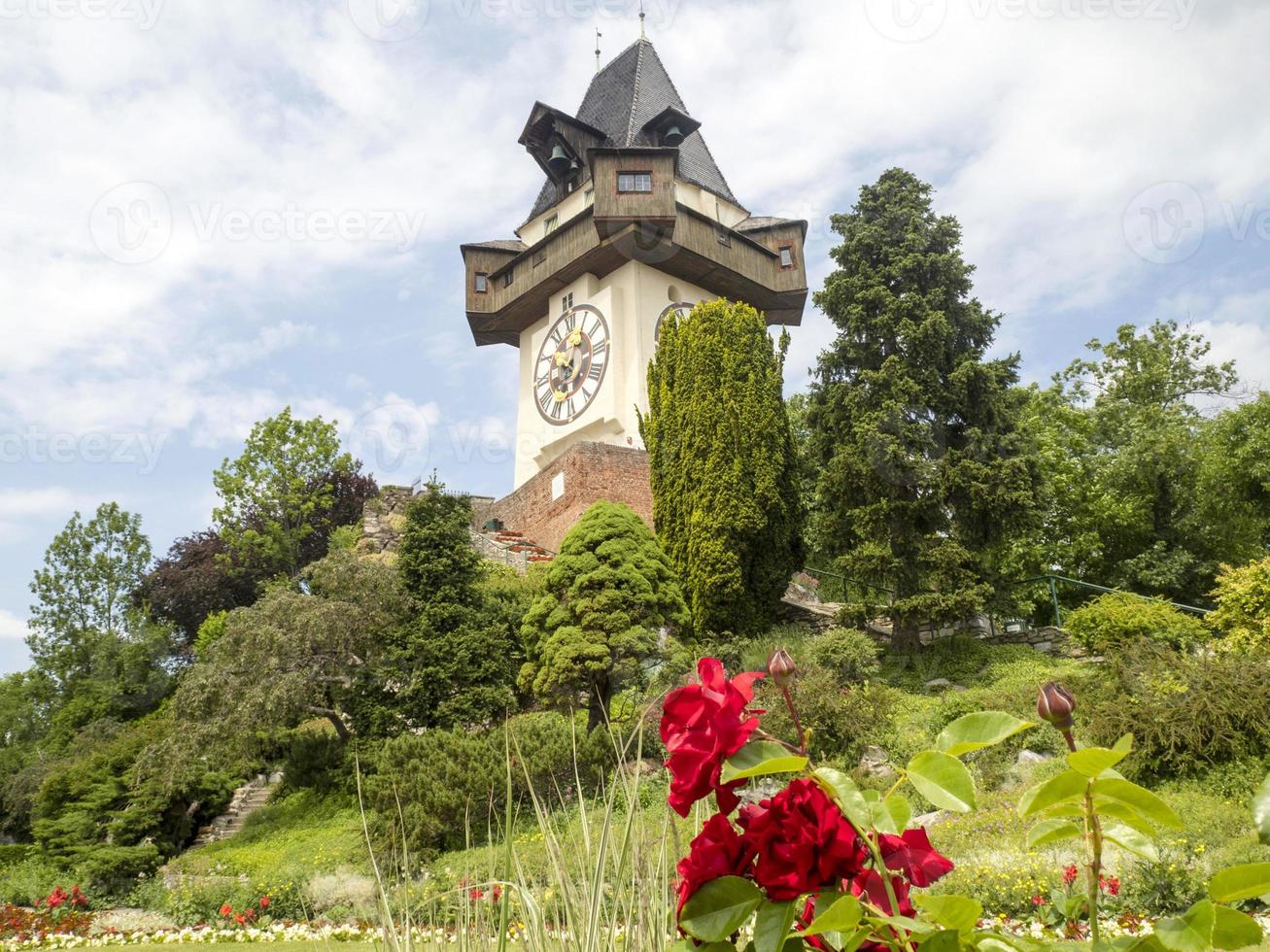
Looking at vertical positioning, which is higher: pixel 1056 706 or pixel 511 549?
pixel 511 549

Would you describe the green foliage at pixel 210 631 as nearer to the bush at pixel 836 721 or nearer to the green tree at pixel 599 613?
the green tree at pixel 599 613

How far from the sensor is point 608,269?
2847cm

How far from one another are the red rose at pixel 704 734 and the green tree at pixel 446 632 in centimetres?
1374

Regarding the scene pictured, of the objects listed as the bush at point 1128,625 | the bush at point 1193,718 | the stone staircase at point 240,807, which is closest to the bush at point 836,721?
the bush at point 1193,718

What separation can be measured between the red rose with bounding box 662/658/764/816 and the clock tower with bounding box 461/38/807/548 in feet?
72.3

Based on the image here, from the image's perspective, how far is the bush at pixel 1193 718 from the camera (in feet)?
28.2

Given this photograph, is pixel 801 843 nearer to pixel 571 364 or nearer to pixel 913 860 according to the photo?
pixel 913 860

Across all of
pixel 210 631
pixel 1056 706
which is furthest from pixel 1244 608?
pixel 210 631

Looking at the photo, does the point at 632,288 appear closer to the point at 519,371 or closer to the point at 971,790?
the point at 519,371

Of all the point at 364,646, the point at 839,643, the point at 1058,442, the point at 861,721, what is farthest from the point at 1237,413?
the point at 364,646

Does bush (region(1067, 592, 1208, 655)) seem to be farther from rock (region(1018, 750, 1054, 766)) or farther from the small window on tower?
the small window on tower

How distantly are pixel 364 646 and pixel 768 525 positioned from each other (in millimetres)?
7231

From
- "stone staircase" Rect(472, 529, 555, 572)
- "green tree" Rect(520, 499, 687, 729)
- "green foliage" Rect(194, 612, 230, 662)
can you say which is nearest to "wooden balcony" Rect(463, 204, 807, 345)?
"stone staircase" Rect(472, 529, 555, 572)

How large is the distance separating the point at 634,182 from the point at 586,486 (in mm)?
9777
